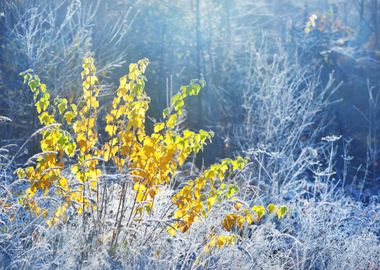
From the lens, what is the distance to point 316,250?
6164 mm

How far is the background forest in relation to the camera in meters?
5.19

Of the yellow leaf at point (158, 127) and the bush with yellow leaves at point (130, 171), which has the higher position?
the yellow leaf at point (158, 127)

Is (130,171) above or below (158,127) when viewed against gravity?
below

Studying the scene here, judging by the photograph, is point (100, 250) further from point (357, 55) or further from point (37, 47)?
point (357, 55)

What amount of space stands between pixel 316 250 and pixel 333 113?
1283 centimetres

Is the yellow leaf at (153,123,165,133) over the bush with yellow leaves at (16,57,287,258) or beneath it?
over

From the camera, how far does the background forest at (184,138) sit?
5188mm

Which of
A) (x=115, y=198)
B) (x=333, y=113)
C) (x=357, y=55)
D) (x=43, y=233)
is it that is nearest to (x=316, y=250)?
(x=115, y=198)

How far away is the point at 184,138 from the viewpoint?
503 cm

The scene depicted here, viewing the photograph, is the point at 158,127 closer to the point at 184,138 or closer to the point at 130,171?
the point at 184,138

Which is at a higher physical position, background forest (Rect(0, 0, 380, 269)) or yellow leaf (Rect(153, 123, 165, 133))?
yellow leaf (Rect(153, 123, 165, 133))

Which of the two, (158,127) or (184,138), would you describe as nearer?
(184,138)

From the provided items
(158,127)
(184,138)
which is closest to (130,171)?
(158,127)

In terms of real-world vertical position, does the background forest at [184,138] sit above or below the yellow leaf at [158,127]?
below
